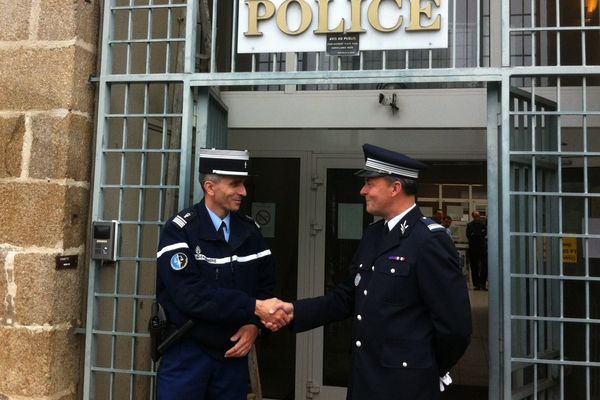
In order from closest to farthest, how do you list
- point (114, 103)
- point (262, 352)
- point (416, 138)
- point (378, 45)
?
point (378, 45) < point (114, 103) < point (416, 138) < point (262, 352)

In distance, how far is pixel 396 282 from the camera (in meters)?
2.38

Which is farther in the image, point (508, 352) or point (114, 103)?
point (114, 103)

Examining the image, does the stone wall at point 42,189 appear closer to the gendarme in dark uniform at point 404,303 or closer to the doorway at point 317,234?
the gendarme in dark uniform at point 404,303

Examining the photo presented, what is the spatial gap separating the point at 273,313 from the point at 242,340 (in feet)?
0.67

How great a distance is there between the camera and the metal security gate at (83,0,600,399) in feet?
9.04

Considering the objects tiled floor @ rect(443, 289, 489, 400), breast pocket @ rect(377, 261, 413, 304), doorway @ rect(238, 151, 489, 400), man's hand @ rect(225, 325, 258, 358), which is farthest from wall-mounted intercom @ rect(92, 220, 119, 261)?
tiled floor @ rect(443, 289, 489, 400)

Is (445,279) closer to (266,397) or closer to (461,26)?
A: (461,26)

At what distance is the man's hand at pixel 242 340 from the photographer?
2631 millimetres

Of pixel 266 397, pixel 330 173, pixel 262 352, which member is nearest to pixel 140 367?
pixel 266 397

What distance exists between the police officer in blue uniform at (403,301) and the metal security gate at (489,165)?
1.82ft

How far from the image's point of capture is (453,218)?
5.94 m

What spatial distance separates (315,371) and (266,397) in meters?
0.58

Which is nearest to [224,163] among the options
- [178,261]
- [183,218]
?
[183,218]

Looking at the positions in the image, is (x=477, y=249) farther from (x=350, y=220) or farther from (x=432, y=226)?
(x=432, y=226)
